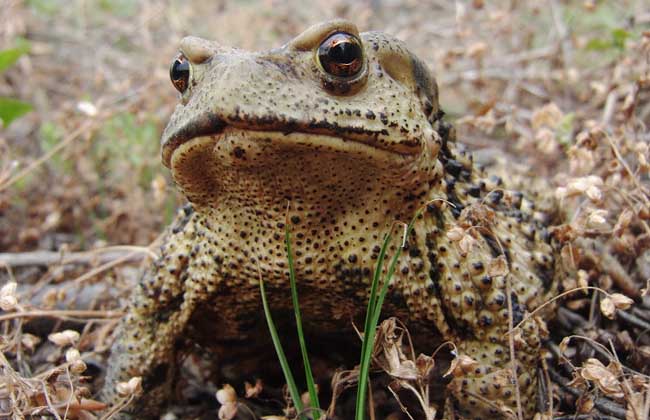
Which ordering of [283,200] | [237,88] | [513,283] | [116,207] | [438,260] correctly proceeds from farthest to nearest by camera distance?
1. [116,207]
2. [513,283]
3. [438,260]
4. [283,200]
5. [237,88]

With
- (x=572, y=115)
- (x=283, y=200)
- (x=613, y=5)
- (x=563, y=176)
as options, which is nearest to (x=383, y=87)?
(x=283, y=200)

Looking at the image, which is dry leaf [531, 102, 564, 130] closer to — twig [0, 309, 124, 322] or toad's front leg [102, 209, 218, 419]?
toad's front leg [102, 209, 218, 419]

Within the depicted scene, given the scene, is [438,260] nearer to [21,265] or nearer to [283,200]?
[283,200]

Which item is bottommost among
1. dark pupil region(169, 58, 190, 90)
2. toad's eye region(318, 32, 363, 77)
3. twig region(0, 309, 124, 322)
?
twig region(0, 309, 124, 322)

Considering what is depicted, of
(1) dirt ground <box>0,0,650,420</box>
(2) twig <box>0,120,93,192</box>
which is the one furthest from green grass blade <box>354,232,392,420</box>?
(2) twig <box>0,120,93,192</box>

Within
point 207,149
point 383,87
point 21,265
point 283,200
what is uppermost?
point 383,87

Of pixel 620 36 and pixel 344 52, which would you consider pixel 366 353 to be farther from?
pixel 620 36

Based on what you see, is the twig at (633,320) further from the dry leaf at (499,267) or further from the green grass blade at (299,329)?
the green grass blade at (299,329)
